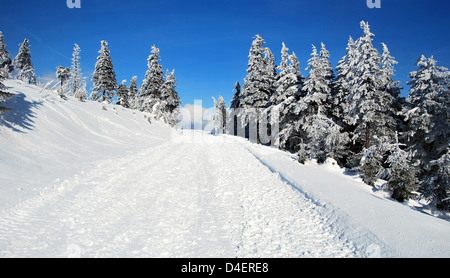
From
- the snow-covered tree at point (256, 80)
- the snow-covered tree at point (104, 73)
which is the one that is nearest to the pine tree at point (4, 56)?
the snow-covered tree at point (104, 73)

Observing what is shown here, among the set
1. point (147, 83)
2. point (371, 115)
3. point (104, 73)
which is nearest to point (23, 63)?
point (104, 73)

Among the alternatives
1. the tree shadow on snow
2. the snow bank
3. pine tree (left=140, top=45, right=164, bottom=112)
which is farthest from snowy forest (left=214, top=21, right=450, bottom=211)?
pine tree (left=140, top=45, right=164, bottom=112)

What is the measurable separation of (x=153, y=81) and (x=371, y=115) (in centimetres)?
3348

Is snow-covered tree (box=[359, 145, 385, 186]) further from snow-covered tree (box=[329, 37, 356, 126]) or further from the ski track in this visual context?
the ski track

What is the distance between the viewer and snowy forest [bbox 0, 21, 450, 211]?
44.9 feet

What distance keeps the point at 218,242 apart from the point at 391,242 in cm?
372

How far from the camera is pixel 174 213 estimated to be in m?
6.40

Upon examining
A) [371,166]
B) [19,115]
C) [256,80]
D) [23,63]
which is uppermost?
[23,63]

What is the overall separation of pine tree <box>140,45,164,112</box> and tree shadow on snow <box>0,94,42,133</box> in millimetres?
26062

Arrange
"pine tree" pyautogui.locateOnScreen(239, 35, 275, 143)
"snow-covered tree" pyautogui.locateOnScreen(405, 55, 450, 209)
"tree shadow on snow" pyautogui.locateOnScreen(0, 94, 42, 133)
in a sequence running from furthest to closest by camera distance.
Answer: "pine tree" pyautogui.locateOnScreen(239, 35, 275, 143) → "snow-covered tree" pyautogui.locateOnScreen(405, 55, 450, 209) → "tree shadow on snow" pyautogui.locateOnScreen(0, 94, 42, 133)

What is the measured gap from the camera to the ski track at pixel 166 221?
4.63 m

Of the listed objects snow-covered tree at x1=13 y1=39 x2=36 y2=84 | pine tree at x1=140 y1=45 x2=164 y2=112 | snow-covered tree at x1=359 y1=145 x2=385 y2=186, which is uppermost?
snow-covered tree at x1=13 y1=39 x2=36 y2=84

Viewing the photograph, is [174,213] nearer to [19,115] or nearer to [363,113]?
[19,115]
